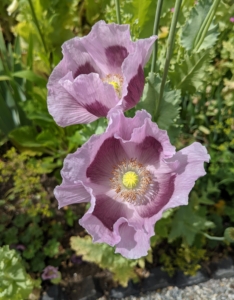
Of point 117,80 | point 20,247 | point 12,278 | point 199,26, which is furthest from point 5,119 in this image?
point 199,26

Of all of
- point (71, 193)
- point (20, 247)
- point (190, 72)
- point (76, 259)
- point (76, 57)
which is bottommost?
point (76, 259)

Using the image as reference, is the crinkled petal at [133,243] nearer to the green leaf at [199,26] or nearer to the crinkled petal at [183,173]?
the crinkled petal at [183,173]

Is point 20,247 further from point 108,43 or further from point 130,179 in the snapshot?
point 108,43

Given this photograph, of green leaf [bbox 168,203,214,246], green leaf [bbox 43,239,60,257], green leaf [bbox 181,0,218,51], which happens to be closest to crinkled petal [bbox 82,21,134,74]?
green leaf [bbox 181,0,218,51]

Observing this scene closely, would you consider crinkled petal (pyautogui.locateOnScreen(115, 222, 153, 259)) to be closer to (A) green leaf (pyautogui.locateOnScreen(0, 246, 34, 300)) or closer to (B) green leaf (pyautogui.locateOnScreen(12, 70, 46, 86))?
(A) green leaf (pyautogui.locateOnScreen(0, 246, 34, 300))

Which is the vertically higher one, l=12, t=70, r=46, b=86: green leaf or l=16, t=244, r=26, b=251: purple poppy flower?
l=12, t=70, r=46, b=86: green leaf

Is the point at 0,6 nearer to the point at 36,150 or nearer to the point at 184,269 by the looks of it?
the point at 36,150
